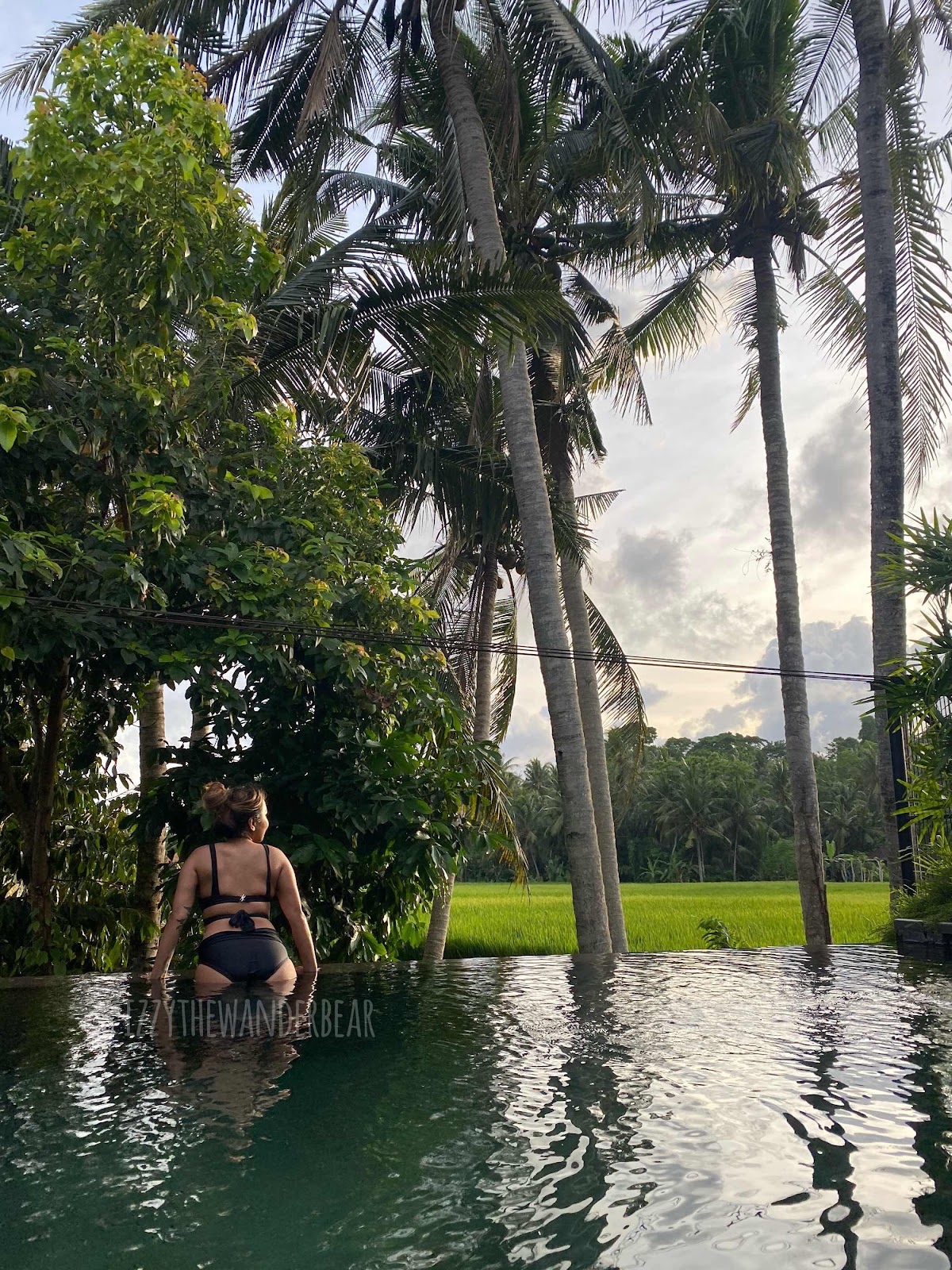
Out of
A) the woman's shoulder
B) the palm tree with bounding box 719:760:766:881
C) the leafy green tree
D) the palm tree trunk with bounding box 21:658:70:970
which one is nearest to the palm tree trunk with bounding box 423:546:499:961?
the palm tree trunk with bounding box 21:658:70:970

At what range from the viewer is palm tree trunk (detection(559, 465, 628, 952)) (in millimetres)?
14266

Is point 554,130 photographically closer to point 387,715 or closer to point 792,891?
point 387,715

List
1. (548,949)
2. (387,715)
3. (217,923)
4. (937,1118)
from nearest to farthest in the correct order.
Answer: (937,1118) < (217,923) < (387,715) < (548,949)

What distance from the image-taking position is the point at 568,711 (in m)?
9.95

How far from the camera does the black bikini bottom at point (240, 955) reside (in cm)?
524

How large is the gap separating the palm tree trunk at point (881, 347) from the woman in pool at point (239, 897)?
25.0 ft

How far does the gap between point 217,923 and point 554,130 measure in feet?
39.7

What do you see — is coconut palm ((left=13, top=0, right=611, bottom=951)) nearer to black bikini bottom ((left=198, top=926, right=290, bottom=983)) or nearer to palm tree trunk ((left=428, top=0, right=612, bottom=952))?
palm tree trunk ((left=428, top=0, right=612, bottom=952))

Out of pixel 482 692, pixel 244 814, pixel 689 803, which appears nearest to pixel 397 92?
pixel 482 692

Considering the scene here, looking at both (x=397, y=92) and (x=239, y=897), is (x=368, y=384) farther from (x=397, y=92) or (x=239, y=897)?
(x=239, y=897)

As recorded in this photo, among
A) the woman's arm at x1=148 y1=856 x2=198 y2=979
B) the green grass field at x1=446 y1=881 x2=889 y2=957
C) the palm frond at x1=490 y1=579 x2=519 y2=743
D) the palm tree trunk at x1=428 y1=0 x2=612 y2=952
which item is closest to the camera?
the woman's arm at x1=148 y1=856 x2=198 y2=979

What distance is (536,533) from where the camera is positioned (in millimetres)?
10211

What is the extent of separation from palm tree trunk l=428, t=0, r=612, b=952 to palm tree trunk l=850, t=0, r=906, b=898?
3.37 metres

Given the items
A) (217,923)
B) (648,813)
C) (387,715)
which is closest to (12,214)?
(387,715)
